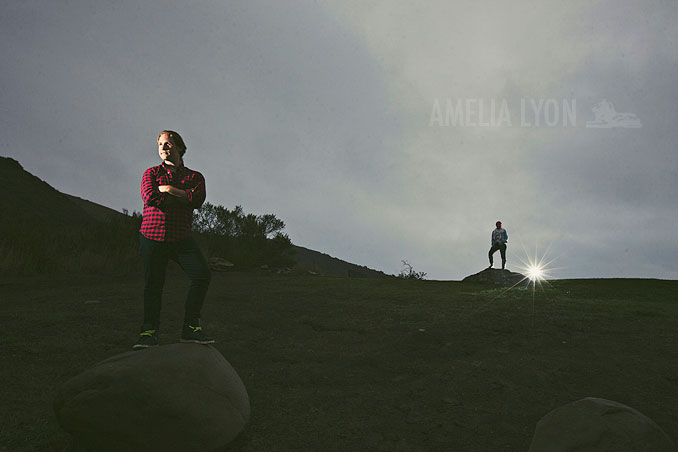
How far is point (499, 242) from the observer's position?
1386 cm

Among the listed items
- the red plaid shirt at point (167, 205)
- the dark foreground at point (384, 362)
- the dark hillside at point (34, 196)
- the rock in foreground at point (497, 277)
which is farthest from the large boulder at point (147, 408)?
the dark hillside at point (34, 196)

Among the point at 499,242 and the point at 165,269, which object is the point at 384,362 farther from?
the point at 499,242

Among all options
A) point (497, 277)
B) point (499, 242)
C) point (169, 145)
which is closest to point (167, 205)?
point (169, 145)

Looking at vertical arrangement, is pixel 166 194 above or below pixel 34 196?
below

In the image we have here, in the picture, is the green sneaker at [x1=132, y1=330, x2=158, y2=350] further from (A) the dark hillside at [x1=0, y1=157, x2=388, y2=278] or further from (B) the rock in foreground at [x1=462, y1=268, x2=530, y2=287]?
(B) the rock in foreground at [x1=462, y1=268, x2=530, y2=287]

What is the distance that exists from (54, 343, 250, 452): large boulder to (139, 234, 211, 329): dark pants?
0.62 meters

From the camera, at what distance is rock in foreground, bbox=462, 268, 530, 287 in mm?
12805

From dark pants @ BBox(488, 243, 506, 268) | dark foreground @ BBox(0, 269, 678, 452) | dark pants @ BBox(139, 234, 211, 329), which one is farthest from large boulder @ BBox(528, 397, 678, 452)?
dark pants @ BBox(488, 243, 506, 268)

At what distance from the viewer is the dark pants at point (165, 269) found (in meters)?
3.19

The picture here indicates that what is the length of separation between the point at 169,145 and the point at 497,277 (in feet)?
39.2

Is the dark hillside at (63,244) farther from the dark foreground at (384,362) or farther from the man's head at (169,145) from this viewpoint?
the man's head at (169,145)

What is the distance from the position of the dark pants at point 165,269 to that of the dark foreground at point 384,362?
31.7 inches

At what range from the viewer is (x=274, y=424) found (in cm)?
267

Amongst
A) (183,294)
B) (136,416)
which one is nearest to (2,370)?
(136,416)
